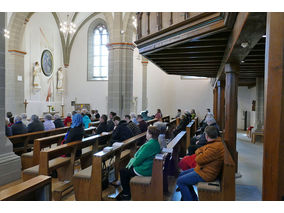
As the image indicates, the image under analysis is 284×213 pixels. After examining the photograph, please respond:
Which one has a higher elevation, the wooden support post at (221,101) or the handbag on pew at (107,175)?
the wooden support post at (221,101)

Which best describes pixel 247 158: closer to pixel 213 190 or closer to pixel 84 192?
pixel 213 190

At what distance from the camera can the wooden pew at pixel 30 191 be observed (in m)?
1.88

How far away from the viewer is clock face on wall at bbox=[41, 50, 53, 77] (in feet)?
49.5

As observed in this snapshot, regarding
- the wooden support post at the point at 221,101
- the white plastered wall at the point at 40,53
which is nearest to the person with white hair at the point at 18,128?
the wooden support post at the point at 221,101

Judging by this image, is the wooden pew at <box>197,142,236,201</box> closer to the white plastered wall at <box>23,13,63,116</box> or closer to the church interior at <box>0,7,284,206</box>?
the church interior at <box>0,7,284,206</box>

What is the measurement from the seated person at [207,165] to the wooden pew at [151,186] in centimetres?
31

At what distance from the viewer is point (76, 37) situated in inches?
703

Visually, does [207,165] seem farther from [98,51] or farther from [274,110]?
[98,51]

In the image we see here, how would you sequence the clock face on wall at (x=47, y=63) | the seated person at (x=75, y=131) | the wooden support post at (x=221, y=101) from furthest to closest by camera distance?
the clock face on wall at (x=47, y=63) < the wooden support post at (x=221, y=101) < the seated person at (x=75, y=131)

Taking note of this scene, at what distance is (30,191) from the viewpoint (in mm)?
2035

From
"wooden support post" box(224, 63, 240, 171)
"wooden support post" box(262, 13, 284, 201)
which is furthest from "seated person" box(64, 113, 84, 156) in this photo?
"wooden support post" box(262, 13, 284, 201)

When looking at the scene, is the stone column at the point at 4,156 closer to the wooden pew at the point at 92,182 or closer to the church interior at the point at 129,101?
the church interior at the point at 129,101

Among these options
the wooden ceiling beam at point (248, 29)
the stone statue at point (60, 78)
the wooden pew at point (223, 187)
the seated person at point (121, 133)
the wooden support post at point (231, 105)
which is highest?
the stone statue at point (60, 78)

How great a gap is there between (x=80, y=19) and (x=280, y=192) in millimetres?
17897
